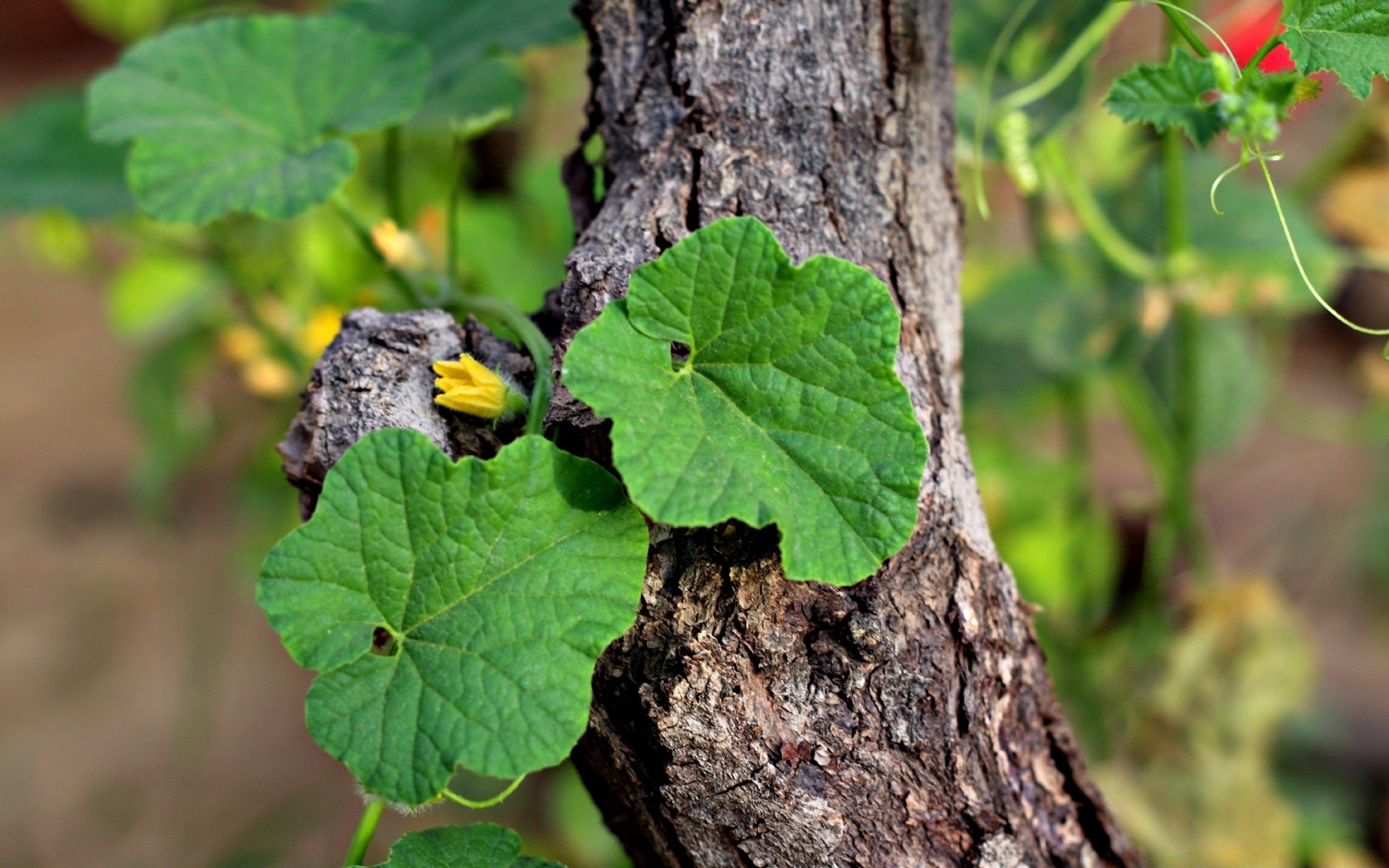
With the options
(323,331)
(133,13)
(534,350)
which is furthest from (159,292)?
(534,350)

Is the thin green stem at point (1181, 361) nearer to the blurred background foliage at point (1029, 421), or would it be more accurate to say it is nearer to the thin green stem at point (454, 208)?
the blurred background foliage at point (1029, 421)

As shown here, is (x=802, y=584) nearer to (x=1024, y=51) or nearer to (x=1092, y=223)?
(x=1092, y=223)

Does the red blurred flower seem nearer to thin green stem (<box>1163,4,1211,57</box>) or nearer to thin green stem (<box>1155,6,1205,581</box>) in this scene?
thin green stem (<box>1155,6,1205,581</box>)

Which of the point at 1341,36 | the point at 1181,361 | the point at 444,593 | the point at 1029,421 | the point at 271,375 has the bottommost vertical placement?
the point at 1029,421

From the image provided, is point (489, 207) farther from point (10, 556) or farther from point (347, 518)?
point (10, 556)

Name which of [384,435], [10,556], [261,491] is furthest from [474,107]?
[10,556]

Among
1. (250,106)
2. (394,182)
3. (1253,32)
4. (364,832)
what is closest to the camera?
(364,832)

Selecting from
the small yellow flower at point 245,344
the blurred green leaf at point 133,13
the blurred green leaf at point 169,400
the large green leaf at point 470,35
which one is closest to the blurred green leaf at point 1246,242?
the large green leaf at point 470,35
